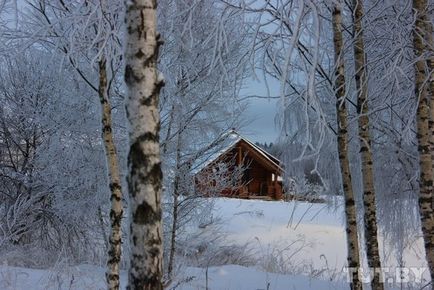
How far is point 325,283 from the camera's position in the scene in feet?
26.6

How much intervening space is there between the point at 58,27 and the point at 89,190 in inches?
238

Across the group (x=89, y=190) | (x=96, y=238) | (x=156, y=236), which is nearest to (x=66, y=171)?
(x=89, y=190)

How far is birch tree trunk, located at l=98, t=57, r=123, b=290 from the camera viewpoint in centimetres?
550

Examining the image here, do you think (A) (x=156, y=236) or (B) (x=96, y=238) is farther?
(B) (x=96, y=238)

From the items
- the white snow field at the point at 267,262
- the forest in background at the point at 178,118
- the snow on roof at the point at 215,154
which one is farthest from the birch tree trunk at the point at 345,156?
the snow on roof at the point at 215,154

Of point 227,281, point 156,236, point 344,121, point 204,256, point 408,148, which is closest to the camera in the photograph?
point 156,236

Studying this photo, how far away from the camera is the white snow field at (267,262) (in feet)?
22.5

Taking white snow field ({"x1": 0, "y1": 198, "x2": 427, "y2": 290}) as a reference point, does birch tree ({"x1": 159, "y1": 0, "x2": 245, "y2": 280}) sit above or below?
above

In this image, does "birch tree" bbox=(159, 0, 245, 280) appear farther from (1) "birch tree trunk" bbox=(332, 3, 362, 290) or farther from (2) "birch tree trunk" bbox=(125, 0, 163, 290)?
(2) "birch tree trunk" bbox=(125, 0, 163, 290)

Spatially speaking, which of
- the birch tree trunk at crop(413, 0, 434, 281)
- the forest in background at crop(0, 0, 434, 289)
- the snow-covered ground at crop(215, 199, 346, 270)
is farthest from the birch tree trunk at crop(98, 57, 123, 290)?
the snow-covered ground at crop(215, 199, 346, 270)

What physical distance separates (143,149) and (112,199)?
321 centimetres

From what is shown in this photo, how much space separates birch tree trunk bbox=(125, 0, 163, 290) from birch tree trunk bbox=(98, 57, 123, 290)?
120 inches

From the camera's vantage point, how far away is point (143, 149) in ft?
8.52

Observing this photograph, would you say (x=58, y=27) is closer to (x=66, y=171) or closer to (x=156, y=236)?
(x=156, y=236)
